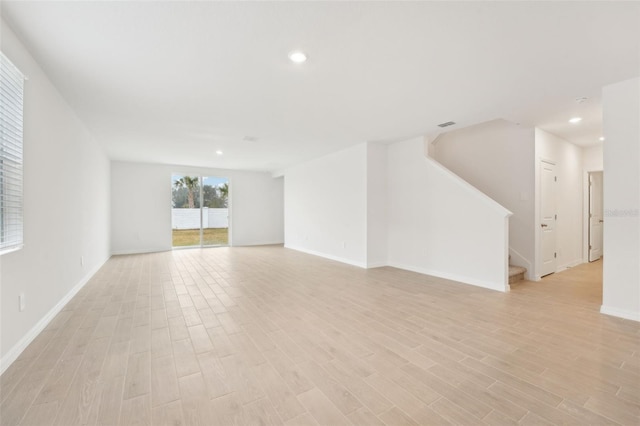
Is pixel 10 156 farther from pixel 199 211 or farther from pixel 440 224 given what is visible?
pixel 199 211

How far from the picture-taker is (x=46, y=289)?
2752 millimetres

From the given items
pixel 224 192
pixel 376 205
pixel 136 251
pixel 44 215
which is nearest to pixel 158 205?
pixel 136 251

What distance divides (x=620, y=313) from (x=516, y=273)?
145 centimetres

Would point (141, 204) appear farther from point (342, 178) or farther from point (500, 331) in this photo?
point (500, 331)

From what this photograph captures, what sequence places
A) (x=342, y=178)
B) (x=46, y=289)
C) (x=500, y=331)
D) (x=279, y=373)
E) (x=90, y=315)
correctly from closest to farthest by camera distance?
(x=279, y=373)
(x=500, y=331)
(x=46, y=289)
(x=90, y=315)
(x=342, y=178)

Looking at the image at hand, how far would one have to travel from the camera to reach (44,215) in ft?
8.82

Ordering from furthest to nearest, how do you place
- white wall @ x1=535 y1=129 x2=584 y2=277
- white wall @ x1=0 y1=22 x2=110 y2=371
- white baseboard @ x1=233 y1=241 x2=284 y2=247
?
white baseboard @ x1=233 y1=241 x2=284 y2=247, white wall @ x1=535 y1=129 x2=584 y2=277, white wall @ x1=0 y1=22 x2=110 y2=371

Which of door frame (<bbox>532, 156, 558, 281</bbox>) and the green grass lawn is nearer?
door frame (<bbox>532, 156, 558, 281</bbox>)

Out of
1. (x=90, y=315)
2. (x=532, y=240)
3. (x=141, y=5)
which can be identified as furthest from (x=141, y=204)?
(x=532, y=240)

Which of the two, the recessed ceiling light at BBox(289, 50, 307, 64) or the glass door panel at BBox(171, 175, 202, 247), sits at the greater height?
the recessed ceiling light at BBox(289, 50, 307, 64)

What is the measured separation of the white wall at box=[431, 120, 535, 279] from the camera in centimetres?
466

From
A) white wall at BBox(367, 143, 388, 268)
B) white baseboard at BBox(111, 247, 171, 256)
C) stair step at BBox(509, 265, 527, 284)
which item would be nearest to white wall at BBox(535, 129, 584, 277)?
stair step at BBox(509, 265, 527, 284)

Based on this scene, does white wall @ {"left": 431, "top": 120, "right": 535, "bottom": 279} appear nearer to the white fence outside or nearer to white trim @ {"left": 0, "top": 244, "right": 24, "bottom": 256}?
white trim @ {"left": 0, "top": 244, "right": 24, "bottom": 256}

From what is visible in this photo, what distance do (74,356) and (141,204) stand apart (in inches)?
253
